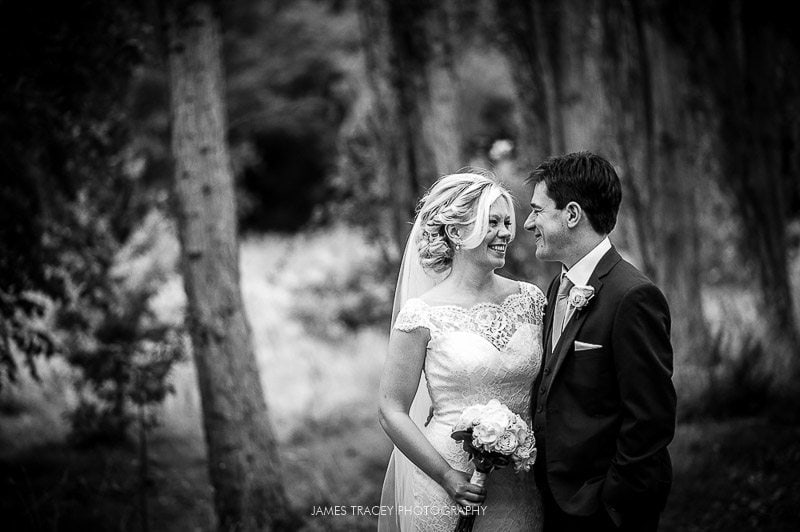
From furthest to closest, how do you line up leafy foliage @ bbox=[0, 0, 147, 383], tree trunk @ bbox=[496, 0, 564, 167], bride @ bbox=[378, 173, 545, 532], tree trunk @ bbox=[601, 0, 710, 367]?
tree trunk @ bbox=[601, 0, 710, 367]
tree trunk @ bbox=[496, 0, 564, 167]
leafy foliage @ bbox=[0, 0, 147, 383]
bride @ bbox=[378, 173, 545, 532]

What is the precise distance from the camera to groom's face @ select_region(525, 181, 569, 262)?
10.4 ft

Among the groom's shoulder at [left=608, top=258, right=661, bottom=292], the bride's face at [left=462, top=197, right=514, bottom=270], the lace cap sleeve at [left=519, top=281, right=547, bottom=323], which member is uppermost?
the bride's face at [left=462, top=197, right=514, bottom=270]

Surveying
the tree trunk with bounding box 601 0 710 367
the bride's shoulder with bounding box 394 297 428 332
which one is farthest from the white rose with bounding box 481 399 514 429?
the tree trunk with bounding box 601 0 710 367

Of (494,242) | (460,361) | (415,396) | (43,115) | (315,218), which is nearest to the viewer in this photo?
(460,361)

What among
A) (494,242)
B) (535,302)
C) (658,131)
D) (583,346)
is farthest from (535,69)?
(583,346)

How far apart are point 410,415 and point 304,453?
4572mm

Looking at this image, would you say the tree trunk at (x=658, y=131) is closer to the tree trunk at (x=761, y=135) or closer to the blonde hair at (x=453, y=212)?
the tree trunk at (x=761, y=135)

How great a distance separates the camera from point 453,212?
344 centimetres

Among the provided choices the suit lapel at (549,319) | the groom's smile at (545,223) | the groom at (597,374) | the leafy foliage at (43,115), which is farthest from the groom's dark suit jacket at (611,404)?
the leafy foliage at (43,115)

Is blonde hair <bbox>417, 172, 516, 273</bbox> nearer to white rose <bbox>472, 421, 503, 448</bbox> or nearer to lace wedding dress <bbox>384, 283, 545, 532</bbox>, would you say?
lace wedding dress <bbox>384, 283, 545, 532</bbox>

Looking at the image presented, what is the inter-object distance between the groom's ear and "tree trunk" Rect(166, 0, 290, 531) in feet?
10.4

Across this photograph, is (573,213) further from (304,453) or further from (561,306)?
(304,453)

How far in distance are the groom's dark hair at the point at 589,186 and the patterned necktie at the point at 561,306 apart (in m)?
0.28

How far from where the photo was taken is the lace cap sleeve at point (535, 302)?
358cm
